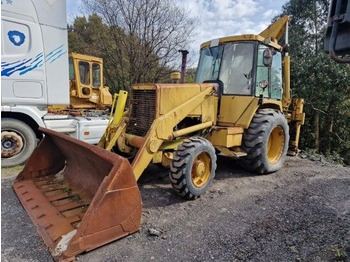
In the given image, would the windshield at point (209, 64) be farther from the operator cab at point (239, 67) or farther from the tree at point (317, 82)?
the tree at point (317, 82)

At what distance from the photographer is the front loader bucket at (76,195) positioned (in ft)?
8.02

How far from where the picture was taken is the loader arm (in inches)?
132

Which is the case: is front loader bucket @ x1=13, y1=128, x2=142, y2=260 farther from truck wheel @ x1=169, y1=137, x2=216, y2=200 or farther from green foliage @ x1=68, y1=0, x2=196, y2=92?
green foliage @ x1=68, y1=0, x2=196, y2=92

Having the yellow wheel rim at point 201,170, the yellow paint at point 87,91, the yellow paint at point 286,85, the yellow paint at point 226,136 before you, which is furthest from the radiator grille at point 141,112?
the yellow paint at point 87,91

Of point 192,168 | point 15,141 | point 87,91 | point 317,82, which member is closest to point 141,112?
point 192,168

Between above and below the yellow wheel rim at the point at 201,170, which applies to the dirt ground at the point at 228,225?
below

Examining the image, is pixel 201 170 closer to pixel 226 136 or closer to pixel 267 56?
pixel 226 136

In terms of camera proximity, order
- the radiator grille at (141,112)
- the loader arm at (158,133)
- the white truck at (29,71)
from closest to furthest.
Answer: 1. the loader arm at (158,133)
2. the radiator grille at (141,112)
3. the white truck at (29,71)

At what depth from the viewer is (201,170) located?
3.77m

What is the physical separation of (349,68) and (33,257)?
37.0 feet

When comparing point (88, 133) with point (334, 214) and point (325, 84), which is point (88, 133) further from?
point (325, 84)

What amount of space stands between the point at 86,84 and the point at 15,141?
175 inches

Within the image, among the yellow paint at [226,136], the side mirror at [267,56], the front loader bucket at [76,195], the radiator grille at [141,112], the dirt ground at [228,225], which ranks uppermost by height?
the side mirror at [267,56]

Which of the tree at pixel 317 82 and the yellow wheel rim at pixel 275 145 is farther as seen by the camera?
the tree at pixel 317 82
